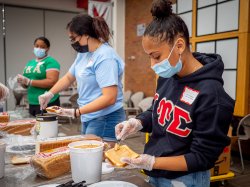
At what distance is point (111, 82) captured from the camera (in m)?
1.59

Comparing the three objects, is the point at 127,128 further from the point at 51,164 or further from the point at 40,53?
the point at 40,53

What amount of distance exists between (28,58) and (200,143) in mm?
7046

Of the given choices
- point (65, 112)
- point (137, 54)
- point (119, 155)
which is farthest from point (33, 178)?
point (137, 54)

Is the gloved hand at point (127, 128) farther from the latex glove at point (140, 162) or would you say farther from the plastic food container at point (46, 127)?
the plastic food container at point (46, 127)

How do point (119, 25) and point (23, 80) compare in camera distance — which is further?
point (119, 25)

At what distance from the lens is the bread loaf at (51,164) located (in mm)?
1073

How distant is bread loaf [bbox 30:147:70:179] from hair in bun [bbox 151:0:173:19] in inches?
26.8

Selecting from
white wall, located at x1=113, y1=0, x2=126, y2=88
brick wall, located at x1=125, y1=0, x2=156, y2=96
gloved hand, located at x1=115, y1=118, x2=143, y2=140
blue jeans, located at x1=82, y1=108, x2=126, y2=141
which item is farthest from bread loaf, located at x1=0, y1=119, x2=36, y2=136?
white wall, located at x1=113, y1=0, x2=126, y2=88

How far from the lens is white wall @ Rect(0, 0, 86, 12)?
6801 mm

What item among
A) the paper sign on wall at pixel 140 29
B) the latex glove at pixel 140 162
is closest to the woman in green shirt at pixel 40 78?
the latex glove at pixel 140 162

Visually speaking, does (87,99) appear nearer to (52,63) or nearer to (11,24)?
(52,63)

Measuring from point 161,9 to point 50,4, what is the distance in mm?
6790

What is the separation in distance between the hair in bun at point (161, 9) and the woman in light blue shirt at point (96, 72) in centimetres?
64

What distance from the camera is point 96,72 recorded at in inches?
64.9
